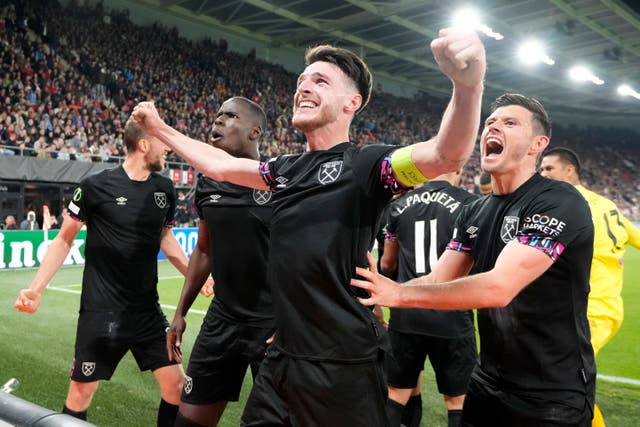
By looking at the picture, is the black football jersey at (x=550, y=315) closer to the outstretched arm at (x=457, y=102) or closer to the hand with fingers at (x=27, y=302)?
the outstretched arm at (x=457, y=102)

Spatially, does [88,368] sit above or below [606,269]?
below

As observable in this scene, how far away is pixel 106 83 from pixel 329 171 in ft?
70.1

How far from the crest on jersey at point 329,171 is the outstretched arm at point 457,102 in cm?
37

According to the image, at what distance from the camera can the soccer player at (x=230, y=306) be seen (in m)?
3.18

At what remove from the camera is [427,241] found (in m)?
4.37

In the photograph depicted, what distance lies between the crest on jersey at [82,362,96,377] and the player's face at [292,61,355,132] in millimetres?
2265

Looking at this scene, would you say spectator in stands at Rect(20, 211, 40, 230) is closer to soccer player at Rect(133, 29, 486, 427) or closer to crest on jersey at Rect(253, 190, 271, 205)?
crest on jersey at Rect(253, 190, 271, 205)

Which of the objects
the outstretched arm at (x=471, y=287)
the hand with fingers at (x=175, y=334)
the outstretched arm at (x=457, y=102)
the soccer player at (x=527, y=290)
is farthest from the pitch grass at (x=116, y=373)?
the outstretched arm at (x=457, y=102)

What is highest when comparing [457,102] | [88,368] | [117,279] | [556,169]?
[457,102]

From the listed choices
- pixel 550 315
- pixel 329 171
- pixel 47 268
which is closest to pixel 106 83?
pixel 47 268

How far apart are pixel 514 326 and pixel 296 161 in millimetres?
1154

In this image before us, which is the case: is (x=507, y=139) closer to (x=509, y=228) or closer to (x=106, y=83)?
(x=509, y=228)

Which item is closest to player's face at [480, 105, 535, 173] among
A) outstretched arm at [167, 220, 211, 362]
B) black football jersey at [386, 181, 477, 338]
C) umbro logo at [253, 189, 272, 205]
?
umbro logo at [253, 189, 272, 205]

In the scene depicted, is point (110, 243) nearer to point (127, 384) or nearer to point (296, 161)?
point (296, 161)
